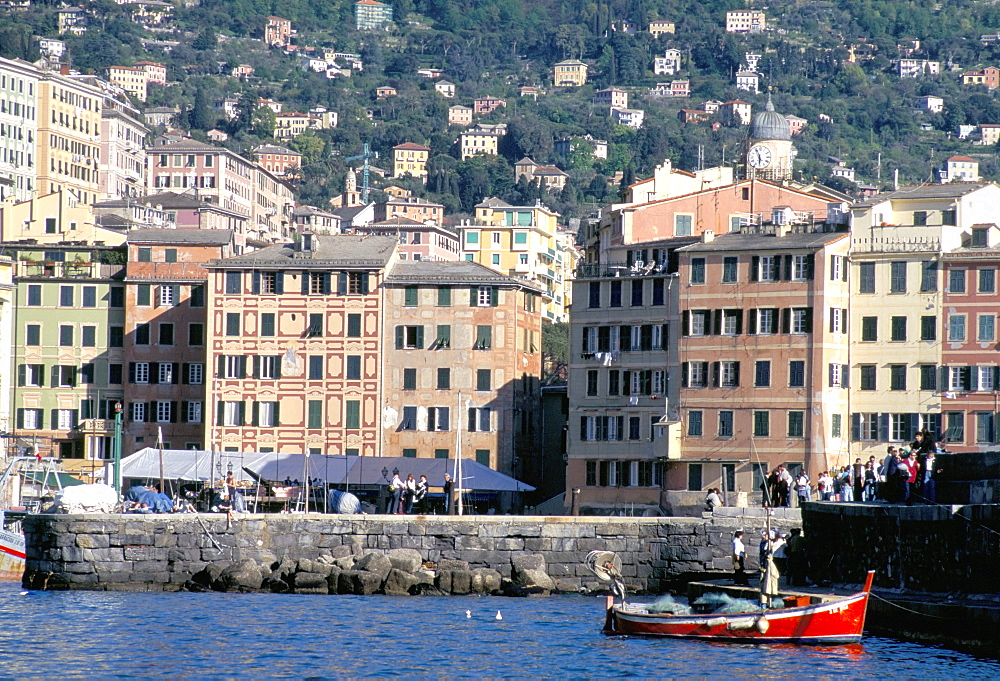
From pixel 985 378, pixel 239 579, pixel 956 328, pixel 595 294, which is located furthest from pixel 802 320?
pixel 239 579

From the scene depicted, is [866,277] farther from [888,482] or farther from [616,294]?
[888,482]

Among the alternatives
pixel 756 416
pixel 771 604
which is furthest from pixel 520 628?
pixel 756 416

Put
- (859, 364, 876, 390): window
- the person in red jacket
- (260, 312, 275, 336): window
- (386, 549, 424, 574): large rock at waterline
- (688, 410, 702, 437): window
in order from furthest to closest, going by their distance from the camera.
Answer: (260, 312, 275, 336): window → (688, 410, 702, 437): window → (859, 364, 876, 390): window → (386, 549, 424, 574): large rock at waterline → the person in red jacket

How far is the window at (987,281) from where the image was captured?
74.2 meters

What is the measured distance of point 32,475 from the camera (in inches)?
2864

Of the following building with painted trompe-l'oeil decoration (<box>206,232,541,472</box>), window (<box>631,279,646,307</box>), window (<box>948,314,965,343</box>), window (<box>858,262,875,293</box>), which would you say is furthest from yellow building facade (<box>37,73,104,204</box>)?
window (<box>948,314,965,343</box>)

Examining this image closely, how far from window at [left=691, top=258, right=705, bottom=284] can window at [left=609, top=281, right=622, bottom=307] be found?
163 inches

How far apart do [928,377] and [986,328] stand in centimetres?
297

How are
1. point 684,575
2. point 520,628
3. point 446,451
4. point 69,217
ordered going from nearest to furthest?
point 520,628
point 684,575
point 446,451
point 69,217

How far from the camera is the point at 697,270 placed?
254 ft

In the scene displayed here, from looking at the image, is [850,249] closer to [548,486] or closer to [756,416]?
[756,416]

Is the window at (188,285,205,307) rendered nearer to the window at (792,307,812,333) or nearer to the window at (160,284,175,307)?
the window at (160,284,175,307)

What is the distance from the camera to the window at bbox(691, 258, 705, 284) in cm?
7744

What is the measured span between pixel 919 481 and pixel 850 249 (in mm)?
31276
